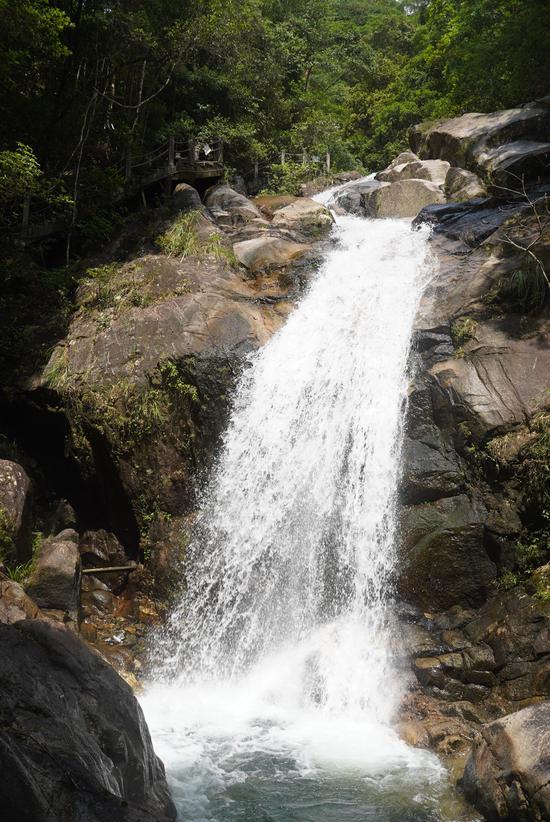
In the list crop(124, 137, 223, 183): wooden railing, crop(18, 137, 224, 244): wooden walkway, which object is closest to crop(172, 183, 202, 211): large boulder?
crop(18, 137, 224, 244): wooden walkway

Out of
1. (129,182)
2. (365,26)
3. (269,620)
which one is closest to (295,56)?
(129,182)

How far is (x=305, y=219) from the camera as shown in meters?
15.9

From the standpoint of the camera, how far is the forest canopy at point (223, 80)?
1388 cm

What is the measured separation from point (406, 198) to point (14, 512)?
42.4ft

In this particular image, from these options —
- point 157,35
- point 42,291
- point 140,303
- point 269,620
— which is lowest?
point 269,620

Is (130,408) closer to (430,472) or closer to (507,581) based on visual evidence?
(430,472)

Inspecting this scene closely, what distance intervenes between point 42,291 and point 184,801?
34.1 feet

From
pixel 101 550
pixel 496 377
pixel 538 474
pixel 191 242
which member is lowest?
pixel 538 474

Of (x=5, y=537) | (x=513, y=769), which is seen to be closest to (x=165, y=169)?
(x=5, y=537)

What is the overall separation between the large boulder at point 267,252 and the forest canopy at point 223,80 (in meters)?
3.83

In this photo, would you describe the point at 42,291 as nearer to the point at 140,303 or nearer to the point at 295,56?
the point at 140,303

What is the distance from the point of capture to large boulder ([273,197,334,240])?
15344 millimetres

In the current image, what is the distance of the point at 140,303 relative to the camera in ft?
39.2

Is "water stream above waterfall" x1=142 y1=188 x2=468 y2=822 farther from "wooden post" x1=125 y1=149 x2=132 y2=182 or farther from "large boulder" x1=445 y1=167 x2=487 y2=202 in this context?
"wooden post" x1=125 y1=149 x2=132 y2=182
